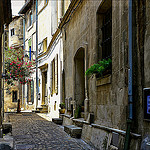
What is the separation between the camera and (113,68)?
6281 mm

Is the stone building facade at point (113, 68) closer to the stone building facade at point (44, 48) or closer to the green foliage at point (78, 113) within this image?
the green foliage at point (78, 113)

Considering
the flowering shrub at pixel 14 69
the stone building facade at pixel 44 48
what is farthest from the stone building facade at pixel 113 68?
the flowering shrub at pixel 14 69

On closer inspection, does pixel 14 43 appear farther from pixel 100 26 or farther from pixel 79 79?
pixel 100 26

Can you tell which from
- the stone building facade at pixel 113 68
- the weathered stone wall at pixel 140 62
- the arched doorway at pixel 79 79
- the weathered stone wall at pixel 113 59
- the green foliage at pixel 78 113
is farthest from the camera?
the arched doorway at pixel 79 79

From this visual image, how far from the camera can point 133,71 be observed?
5.08m

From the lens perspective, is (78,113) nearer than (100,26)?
No

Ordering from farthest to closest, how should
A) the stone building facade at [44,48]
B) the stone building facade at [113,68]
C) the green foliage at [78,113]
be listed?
1. the stone building facade at [44,48]
2. the green foliage at [78,113]
3. the stone building facade at [113,68]

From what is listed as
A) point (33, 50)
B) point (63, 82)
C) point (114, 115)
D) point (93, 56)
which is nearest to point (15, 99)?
point (33, 50)

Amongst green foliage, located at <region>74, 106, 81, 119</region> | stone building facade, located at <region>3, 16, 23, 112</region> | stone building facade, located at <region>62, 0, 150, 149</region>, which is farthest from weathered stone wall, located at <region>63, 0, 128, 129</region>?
stone building facade, located at <region>3, 16, 23, 112</region>

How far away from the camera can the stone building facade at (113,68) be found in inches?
191

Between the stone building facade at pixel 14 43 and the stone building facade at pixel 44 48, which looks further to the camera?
the stone building facade at pixel 14 43

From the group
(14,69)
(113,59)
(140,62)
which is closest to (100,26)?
(113,59)

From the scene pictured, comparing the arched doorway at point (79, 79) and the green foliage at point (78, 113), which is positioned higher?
the arched doorway at point (79, 79)

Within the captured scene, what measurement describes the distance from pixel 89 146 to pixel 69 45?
20.1 ft
